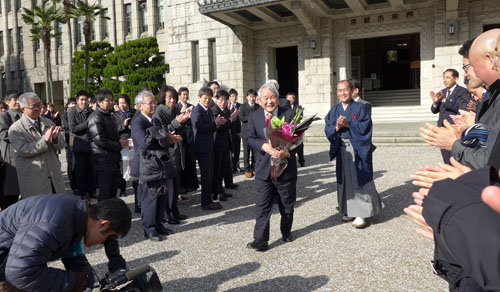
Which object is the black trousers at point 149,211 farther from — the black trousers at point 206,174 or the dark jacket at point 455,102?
the dark jacket at point 455,102

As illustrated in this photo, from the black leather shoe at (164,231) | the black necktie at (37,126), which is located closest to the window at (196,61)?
the black necktie at (37,126)

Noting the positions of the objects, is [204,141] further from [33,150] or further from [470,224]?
[470,224]

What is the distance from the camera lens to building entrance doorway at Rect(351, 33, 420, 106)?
22312mm

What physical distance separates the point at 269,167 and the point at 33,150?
2926 mm

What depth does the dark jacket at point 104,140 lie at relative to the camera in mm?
5285

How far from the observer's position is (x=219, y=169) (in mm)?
6824

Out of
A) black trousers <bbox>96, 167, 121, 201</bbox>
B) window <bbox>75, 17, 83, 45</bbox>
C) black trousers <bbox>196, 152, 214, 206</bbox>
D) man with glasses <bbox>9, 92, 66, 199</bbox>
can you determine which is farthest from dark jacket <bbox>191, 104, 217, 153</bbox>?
window <bbox>75, 17, 83, 45</bbox>

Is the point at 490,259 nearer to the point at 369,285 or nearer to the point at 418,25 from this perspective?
the point at 369,285

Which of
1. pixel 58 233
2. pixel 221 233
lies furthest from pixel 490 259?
pixel 221 233

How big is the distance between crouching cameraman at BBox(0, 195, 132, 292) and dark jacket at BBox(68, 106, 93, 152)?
188 inches

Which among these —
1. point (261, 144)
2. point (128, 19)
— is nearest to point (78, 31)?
point (128, 19)

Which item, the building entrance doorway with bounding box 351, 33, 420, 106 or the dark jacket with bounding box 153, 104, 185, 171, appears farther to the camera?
the building entrance doorway with bounding box 351, 33, 420, 106

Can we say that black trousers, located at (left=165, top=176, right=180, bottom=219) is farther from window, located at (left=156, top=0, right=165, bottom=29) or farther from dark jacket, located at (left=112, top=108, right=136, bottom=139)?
window, located at (left=156, top=0, right=165, bottom=29)

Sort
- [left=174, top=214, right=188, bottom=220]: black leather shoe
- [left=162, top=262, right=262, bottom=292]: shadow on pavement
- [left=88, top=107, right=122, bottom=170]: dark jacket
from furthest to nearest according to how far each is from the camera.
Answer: [left=174, top=214, right=188, bottom=220]: black leather shoe → [left=88, top=107, right=122, bottom=170]: dark jacket → [left=162, top=262, right=262, bottom=292]: shadow on pavement
